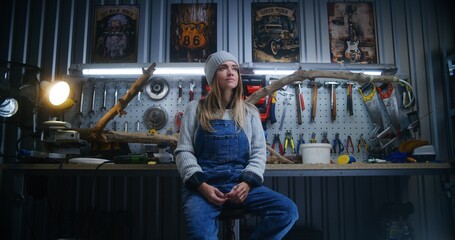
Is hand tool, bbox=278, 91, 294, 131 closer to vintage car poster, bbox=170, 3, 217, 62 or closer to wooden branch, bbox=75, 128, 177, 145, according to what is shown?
vintage car poster, bbox=170, 3, 217, 62

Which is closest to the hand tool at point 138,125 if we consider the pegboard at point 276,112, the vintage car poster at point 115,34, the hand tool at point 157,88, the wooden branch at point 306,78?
the pegboard at point 276,112

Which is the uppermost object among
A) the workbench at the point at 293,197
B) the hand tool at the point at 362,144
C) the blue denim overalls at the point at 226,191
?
the hand tool at the point at 362,144

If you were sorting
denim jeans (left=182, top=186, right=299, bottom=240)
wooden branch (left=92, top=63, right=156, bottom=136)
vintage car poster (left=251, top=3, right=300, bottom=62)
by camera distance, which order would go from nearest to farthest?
denim jeans (left=182, top=186, right=299, bottom=240) → wooden branch (left=92, top=63, right=156, bottom=136) → vintage car poster (left=251, top=3, right=300, bottom=62)

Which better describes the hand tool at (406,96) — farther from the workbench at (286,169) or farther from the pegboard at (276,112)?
the workbench at (286,169)

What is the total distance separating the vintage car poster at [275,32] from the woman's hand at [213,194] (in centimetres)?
187

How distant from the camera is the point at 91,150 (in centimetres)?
284

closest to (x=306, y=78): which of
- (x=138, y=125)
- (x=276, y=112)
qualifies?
(x=276, y=112)

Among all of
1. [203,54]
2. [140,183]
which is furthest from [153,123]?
[203,54]

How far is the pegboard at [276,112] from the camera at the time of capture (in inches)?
125

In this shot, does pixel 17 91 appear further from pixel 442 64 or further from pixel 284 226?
pixel 442 64

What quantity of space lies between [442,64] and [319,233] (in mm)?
2063

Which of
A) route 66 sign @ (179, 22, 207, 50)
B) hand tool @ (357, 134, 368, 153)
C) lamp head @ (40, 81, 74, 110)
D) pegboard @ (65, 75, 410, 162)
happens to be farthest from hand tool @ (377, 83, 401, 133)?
lamp head @ (40, 81, 74, 110)

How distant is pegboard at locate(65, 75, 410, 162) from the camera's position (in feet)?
10.4

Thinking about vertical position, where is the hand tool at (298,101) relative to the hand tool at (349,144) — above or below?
above
